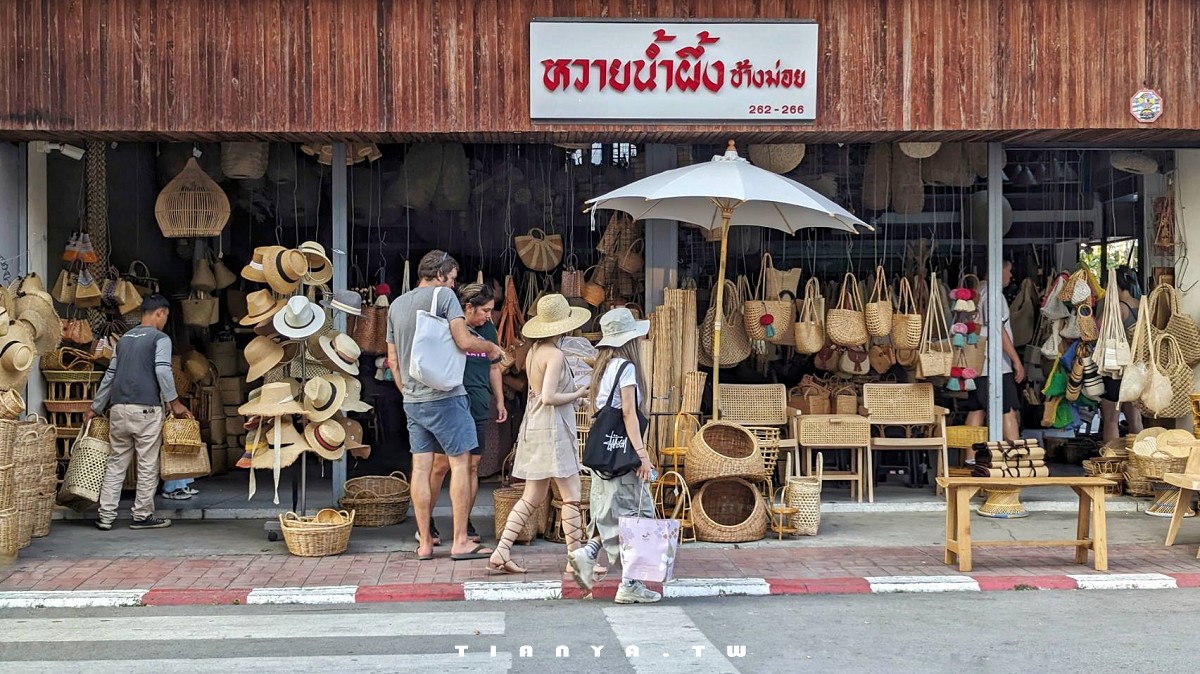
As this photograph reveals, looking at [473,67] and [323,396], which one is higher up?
[473,67]

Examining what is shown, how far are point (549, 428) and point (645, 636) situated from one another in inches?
68.4

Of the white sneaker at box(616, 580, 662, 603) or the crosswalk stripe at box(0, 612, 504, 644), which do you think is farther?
the white sneaker at box(616, 580, 662, 603)

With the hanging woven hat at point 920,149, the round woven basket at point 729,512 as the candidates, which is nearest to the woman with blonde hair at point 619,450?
the round woven basket at point 729,512

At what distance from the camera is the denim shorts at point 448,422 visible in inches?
335

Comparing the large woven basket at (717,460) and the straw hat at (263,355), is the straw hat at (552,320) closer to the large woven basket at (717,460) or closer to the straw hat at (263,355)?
the large woven basket at (717,460)

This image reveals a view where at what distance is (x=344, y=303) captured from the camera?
9984 millimetres

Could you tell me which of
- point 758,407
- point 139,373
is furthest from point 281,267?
point 758,407

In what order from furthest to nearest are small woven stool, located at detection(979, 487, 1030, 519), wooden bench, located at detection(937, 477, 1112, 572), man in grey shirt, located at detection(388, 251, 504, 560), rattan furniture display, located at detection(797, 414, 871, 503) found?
rattan furniture display, located at detection(797, 414, 871, 503)
small woven stool, located at detection(979, 487, 1030, 519)
man in grey shirt, located at detection(388, 251, 504, 560)
wooden bench, located at detection(937, 477, 1112, 572)

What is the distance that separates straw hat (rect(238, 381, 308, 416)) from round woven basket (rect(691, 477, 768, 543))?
3.21 meters

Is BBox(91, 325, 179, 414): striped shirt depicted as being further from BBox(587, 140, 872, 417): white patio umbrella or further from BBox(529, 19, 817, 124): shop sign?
BBox(587, 140, 872, 417): white patio umbrella

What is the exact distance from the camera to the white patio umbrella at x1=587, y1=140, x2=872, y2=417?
8.91 m

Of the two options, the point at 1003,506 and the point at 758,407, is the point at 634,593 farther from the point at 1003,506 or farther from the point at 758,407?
the point at 1003,506

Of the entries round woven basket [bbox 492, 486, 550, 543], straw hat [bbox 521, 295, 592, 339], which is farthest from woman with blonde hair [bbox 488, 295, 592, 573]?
round woven basket [bbox 492, 486, 550, 543]

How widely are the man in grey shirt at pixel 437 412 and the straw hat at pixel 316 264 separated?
147 cm
